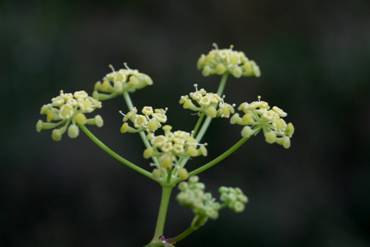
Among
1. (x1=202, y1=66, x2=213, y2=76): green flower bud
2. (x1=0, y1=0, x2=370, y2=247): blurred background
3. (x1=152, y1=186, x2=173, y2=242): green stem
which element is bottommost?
(x1=152, y1=186, x2=173, y2=242): green stem

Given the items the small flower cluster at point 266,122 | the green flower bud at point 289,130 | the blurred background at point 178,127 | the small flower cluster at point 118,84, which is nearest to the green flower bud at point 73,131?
the small flower cluster at point 118,84

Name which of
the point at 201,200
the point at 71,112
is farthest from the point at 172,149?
the point at 71,112

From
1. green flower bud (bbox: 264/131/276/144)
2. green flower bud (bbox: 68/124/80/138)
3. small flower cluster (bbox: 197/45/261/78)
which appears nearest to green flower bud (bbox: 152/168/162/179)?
green flower bud (bbox: 68/124/80/138)

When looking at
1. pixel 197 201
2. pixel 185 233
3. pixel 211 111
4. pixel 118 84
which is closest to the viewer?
pixel 197 201

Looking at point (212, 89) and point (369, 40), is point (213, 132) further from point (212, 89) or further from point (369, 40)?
point (369, 40)

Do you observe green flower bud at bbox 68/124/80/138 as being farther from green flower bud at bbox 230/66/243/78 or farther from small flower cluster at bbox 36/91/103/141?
green flower bud at bbox 230/66/243/78

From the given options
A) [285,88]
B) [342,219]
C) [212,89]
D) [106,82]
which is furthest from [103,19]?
[106,82]

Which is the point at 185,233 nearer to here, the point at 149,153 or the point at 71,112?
the point at 149,153
